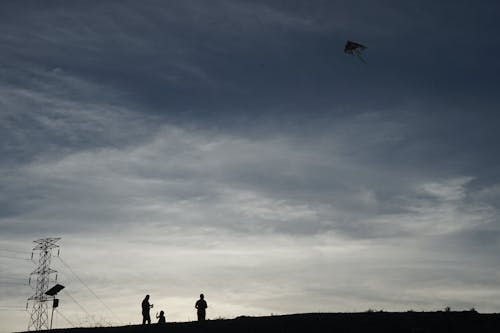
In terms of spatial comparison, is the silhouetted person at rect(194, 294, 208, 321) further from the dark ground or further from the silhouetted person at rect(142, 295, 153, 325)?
the silhouetted person at rect(142, 295, 153, 325)

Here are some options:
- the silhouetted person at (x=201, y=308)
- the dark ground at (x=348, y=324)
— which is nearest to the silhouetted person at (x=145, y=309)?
the dark ground at (x=348, y=324)

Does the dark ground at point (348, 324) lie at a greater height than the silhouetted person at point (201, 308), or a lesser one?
lesser

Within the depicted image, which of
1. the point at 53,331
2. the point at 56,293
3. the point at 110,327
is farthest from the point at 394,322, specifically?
the point at 56,293

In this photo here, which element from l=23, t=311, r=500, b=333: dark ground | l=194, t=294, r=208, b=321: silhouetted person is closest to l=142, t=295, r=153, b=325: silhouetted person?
l=23, t=311, r=500, b=333: dark ground

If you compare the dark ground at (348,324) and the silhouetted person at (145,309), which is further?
the silhouetted person at (145,309)

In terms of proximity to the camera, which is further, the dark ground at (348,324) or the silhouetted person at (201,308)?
the silhouetted person at (201,308)

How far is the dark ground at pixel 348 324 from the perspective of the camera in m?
31.6

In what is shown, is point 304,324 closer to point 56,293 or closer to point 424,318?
point 424,318

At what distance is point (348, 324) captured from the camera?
1293 inches

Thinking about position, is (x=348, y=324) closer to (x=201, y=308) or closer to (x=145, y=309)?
(x=201, y=308)

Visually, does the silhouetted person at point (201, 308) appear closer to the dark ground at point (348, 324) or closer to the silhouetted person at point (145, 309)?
the dark ground at point (348, 324)

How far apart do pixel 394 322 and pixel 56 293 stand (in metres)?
31.9

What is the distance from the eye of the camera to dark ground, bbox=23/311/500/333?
31.6 m

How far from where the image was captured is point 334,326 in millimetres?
32656
